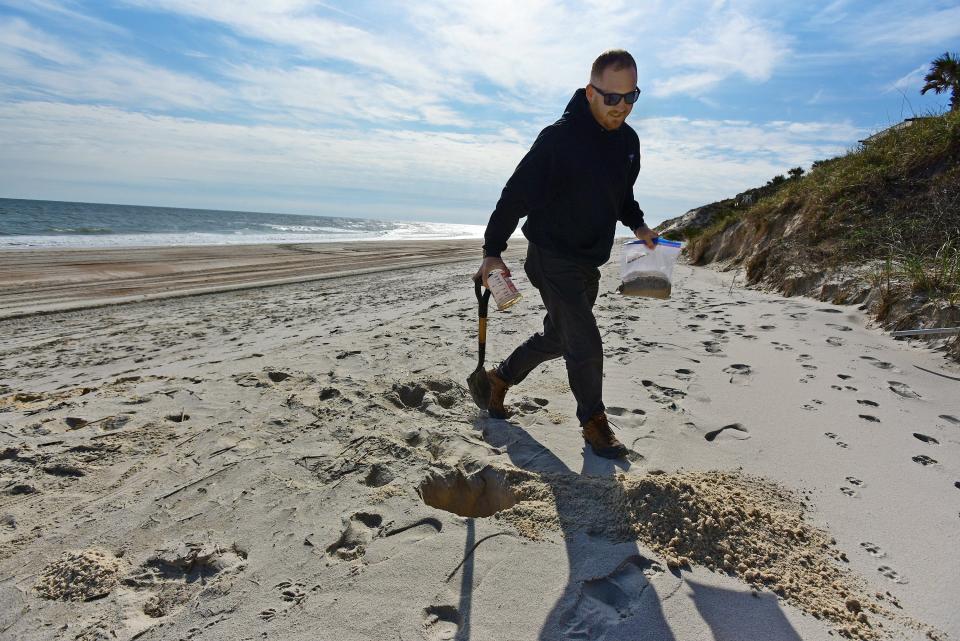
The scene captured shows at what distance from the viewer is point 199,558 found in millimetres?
2016

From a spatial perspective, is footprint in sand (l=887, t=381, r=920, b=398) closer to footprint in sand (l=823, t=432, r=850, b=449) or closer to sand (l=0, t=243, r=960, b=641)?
sand (l=0, t=243, r=960, b=641)

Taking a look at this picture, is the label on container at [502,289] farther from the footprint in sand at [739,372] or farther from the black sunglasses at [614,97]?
the footprint in sand at [739,372]

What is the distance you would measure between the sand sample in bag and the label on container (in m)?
0.69

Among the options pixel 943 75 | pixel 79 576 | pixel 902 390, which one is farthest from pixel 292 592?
pixel 943 75

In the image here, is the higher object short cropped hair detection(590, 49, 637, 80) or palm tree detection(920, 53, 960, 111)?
palm tree detection(920, 53, 960, 111)

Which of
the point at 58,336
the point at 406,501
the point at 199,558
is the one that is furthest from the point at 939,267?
the point at 58,336

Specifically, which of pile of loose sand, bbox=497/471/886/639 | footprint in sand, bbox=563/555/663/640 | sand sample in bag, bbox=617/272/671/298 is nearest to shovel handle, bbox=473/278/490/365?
sand sample in bag, bbox=617/272/671/298

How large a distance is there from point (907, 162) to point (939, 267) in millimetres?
3301

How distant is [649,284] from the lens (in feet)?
9.87

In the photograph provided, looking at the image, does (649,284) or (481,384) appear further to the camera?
(481,384)

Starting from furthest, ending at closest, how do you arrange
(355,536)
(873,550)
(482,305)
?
(482,305) < (355,536) < (873,550)

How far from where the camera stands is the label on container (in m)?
2.66

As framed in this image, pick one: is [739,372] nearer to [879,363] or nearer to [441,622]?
[879,363]

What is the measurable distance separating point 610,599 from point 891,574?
1013 millimetres
